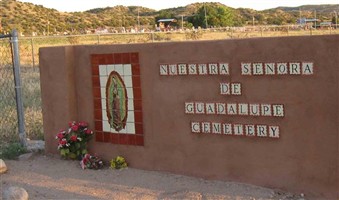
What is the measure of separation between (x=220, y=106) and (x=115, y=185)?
1701 mm

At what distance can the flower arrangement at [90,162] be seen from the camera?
8414 mm

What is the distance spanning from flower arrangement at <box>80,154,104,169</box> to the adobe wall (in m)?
0.21

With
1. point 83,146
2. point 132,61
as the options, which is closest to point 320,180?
point 132,61

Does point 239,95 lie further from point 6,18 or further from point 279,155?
point 6,18

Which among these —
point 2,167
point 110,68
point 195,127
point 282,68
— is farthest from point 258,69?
point 2,167

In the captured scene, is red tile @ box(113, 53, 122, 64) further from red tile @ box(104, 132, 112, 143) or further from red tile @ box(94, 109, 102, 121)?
red tile @ box(104, 132, 112, 143)

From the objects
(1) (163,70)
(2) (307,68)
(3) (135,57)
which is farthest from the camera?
(3) (135,57)

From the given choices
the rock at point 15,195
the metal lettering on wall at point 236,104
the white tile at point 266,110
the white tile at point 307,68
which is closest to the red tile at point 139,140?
the metal lettering on wall at point 236,104

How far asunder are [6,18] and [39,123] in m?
43.5

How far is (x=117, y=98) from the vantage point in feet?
27.7

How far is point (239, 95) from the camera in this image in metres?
7.20

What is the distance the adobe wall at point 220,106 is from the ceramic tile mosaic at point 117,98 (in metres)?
0.02

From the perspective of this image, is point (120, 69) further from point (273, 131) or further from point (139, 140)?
point (273, 131)

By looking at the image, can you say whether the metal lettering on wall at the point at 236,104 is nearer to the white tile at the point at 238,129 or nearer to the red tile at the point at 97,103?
the white tile at the point at 238,129
